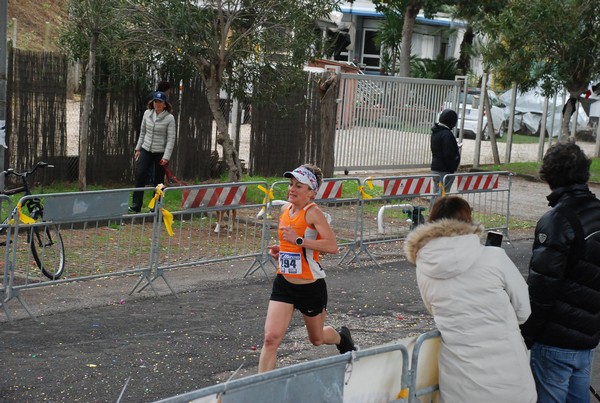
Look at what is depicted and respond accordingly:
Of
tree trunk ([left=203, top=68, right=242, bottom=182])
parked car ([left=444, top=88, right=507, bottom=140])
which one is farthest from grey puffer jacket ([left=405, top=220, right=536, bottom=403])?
parked car ([left=444, top=88, right=507, bottom=140])

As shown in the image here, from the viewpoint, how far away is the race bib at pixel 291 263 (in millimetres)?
6773

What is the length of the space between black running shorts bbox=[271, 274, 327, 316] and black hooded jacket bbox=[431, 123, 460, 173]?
7489 mm

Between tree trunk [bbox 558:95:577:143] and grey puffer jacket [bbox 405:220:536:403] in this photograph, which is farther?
tree trunk [bbox 558:95:577:143]

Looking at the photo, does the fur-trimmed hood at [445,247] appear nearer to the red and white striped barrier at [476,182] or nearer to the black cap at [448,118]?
the red and white striped barrier at [476,182]

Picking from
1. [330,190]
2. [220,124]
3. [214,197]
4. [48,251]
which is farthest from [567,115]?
[48,251]

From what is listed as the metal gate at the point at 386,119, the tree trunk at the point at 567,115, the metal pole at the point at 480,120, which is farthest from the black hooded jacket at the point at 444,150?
the metal pole at the point at 480,120

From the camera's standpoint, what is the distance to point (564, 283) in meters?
5.09

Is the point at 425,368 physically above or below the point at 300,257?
below

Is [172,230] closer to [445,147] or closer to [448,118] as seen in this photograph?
[445,147]

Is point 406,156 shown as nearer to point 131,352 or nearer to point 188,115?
point 188,115

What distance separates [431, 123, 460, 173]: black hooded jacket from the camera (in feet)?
45.8

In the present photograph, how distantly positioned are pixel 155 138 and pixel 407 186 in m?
3.84

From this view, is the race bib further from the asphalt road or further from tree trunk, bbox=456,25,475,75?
tree trunk, bbox=456,25,475,75

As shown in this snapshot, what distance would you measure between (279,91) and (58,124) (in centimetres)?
342
